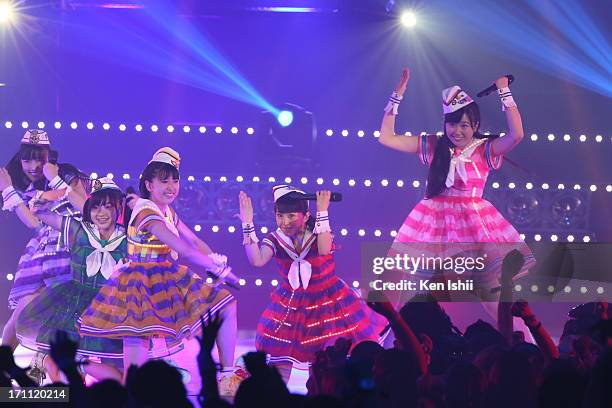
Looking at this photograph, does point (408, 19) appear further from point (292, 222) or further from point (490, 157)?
point (292, 222)

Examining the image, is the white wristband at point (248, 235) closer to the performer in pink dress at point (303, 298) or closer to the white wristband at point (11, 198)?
the performer in pink dress at point (303, 298)

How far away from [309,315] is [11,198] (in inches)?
106

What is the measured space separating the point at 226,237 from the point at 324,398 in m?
6.47

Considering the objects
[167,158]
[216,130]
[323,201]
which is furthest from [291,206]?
[216,130]

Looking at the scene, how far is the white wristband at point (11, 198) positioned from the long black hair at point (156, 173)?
48.6 inches

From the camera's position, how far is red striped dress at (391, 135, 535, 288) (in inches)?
263

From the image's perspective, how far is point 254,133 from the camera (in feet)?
29.1

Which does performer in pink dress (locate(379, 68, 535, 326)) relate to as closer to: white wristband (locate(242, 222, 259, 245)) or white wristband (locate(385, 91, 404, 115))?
white wristband (locate(385, 91, 404, 115))

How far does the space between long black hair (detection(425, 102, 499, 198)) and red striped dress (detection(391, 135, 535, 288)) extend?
0.18ft

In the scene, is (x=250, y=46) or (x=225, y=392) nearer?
(x=225, y=392)

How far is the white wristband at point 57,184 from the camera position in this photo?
6.90m

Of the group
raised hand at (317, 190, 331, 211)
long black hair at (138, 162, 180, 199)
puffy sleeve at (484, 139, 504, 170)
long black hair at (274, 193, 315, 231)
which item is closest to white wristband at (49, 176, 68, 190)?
long black hair at (138, 162, 180, 199)

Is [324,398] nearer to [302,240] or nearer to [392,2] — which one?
[302,240]

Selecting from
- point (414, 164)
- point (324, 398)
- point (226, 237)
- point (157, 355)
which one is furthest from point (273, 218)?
point (324, 398)
